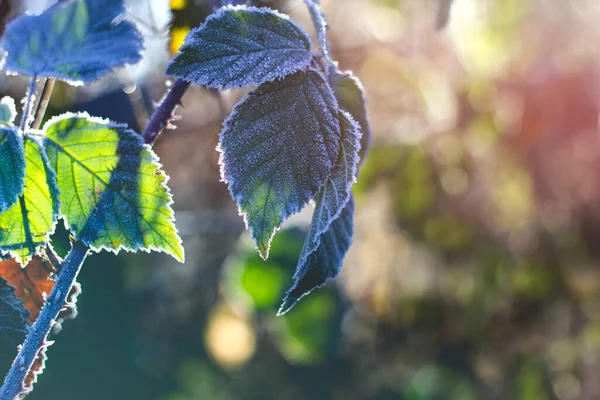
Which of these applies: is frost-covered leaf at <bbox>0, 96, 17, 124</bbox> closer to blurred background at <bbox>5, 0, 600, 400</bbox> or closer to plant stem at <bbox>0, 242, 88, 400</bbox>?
plant stem at <bbox>0, 242, 88, 400</bbox>

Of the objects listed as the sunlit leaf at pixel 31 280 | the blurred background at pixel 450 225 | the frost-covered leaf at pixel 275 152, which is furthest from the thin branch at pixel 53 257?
the blurred background at pixel 450 225

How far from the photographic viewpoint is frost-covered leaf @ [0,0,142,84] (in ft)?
1.18

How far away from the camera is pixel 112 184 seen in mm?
355

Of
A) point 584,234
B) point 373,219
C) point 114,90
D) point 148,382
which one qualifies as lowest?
point 148,382

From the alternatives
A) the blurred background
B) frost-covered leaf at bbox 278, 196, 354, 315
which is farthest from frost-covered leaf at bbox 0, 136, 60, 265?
the blurred background

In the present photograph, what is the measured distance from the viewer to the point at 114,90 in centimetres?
83

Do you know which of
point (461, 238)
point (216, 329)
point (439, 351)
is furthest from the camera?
point (216, 329)

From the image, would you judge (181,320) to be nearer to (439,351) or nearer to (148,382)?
(148,382)

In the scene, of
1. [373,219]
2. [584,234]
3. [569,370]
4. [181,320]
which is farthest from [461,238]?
[181,320]

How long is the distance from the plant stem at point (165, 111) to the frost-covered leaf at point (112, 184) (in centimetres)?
3

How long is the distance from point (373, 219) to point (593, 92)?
88 centimetres

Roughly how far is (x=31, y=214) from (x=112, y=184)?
0.15ft

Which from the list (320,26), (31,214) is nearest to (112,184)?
(31,214)

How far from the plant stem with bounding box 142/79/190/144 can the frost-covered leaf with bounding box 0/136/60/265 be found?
0.20ft
